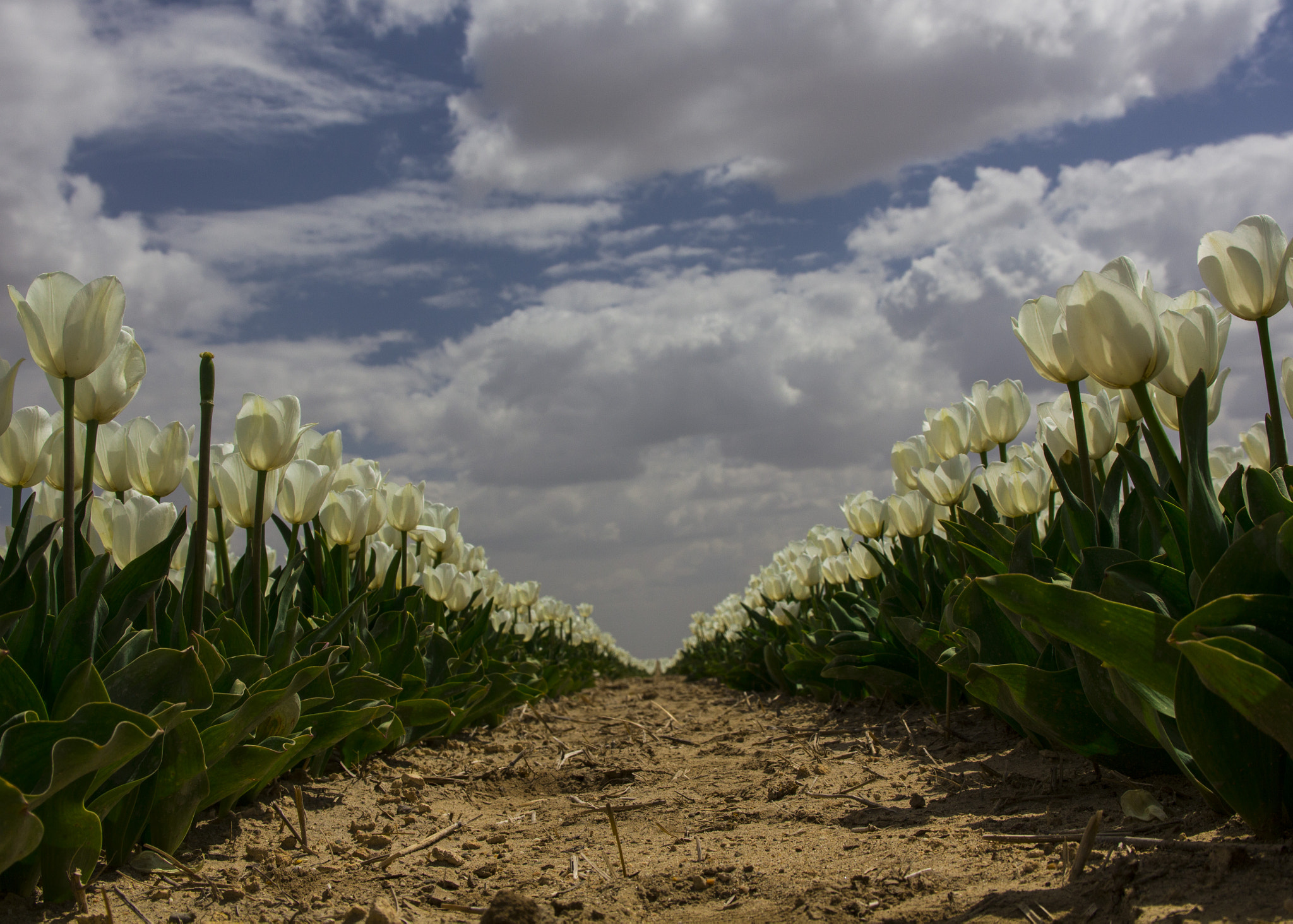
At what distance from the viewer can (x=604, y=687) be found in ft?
39.3

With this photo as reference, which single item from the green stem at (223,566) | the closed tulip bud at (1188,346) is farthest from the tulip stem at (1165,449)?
the green stem at (223,566)

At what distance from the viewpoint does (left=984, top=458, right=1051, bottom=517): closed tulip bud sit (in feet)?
12.4

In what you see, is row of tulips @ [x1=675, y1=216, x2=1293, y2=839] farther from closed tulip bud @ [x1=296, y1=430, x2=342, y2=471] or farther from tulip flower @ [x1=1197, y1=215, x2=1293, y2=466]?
closed tulip bud @ [x1=296, y1=430, x2=342, y2=471]

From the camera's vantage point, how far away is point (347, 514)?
161 inches

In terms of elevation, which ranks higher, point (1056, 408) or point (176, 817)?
point (1056, 408)

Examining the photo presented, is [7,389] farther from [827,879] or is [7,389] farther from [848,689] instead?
[848,689]

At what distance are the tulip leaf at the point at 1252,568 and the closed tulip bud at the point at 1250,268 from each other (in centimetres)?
85

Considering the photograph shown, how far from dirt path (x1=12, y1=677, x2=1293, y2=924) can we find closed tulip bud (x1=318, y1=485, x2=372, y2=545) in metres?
1.06

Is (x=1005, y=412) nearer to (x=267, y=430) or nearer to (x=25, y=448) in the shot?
(x=267, y=430)

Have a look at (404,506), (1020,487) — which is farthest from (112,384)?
(1020,487)

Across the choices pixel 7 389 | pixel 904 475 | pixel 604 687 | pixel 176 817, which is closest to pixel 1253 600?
pixel 176 817

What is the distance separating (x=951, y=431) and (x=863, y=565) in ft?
6.90

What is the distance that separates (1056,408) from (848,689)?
2643mm

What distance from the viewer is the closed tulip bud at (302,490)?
3368 mm
